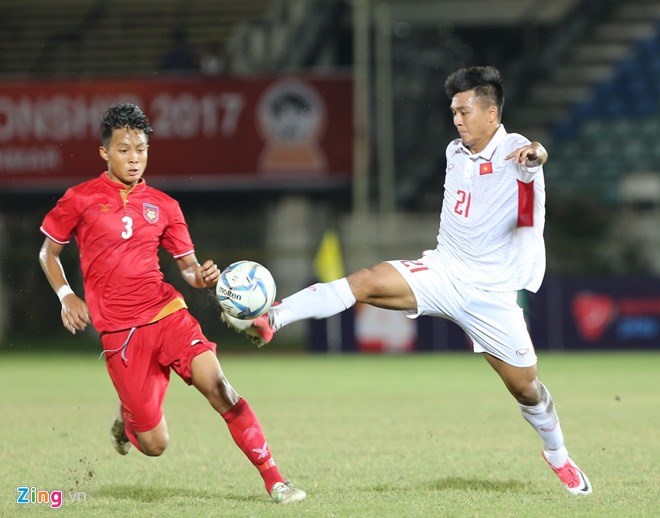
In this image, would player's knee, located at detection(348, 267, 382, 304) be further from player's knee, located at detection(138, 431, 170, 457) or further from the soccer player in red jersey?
player's knee, located at detection(138, 431, 170, 457)

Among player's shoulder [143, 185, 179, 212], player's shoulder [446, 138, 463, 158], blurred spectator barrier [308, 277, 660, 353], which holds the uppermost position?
player's shoulder [446, 138, 463, 158]

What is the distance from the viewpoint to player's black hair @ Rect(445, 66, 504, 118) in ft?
23.5

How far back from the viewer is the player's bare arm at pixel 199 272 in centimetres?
684

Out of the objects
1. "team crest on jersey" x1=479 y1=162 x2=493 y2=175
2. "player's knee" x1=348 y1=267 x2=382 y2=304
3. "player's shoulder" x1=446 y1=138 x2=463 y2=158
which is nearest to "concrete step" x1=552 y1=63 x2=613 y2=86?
"player's shoulder" x1=446 y1=138 x2=463 y2=158

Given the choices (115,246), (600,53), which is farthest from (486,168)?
(600,53)

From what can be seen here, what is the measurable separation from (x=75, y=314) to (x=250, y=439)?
1092 mm

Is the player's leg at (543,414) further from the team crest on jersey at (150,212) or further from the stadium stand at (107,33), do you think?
the stadium stand at (107,33)

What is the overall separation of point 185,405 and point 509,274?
6.53 m

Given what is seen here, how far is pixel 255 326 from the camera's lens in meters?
6.59

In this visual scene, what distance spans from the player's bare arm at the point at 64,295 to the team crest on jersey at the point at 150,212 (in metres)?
0.48

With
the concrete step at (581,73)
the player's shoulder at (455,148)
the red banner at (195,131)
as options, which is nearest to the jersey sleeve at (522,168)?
the player's shoulder at (455,148)

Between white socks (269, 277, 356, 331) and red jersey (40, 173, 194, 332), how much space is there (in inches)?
26.8

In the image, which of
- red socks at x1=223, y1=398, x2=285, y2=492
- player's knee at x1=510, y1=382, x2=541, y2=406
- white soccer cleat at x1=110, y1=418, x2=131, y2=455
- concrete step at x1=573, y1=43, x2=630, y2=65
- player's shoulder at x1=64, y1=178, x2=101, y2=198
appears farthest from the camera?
concrete step at x1=573, y1=43, x2=630, y2=65

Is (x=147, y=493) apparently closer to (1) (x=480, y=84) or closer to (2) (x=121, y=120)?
(2) (x=121, y=120)
